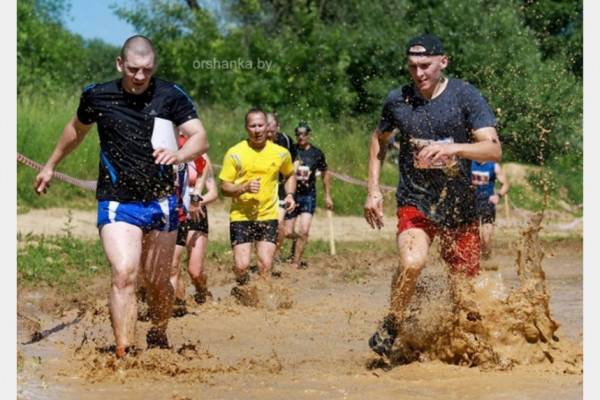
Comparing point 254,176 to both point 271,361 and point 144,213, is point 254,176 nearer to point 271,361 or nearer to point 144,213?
point 271,361

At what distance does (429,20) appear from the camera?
91.7 feet

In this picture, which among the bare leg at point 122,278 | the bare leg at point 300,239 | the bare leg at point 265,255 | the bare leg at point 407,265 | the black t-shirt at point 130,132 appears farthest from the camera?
the bare leg at point 300,239

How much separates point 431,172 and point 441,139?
0.77 feet

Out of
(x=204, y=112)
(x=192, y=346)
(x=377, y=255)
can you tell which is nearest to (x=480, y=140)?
(x=192, y=346)

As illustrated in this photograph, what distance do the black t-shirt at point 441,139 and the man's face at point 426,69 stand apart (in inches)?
4.2

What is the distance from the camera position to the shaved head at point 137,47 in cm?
809

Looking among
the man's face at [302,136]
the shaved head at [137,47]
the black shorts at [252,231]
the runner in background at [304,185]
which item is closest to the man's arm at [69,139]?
the shaved head at [137,47]

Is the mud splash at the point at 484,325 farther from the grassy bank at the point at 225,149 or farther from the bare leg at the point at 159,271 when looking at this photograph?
the grassy bank at the point at 225,149

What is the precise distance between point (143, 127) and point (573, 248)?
11360mm

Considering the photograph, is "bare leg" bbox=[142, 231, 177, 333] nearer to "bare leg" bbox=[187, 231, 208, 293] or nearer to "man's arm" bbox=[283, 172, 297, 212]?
"bare leg" bbox=[187, 231, 208, 293]

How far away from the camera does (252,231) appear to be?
12359 millimetres

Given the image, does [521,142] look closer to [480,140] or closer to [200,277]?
[200,277]

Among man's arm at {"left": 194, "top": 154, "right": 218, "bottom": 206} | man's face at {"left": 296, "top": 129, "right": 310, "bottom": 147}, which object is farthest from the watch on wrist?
man's face at {"left": 296, "top": 129, "right": 310, "bottom": 147}

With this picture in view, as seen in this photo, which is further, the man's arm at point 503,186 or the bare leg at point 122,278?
the man's arm at point 503,186
